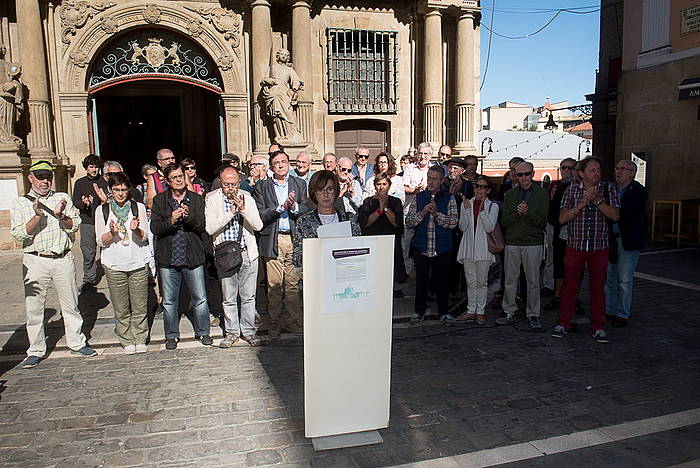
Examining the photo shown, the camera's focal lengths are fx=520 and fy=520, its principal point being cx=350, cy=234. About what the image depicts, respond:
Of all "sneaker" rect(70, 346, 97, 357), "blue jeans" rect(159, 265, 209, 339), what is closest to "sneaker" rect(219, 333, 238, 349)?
"blue jeans" rect(159, 265, 209, 339)

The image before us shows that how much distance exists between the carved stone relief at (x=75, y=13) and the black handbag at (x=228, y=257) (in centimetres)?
1002

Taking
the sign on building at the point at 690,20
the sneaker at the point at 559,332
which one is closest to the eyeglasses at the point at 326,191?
the sneaker at the point at 559,332

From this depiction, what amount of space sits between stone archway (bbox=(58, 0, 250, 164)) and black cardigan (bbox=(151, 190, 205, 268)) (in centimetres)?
872

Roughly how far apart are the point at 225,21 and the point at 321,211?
10.4 meters

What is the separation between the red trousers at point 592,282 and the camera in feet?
19.5

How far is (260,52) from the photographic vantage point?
43.0 feet

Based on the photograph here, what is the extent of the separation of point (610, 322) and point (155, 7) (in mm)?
12224

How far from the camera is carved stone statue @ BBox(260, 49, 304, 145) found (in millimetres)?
12719

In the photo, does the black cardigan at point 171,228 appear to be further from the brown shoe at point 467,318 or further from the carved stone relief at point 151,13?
the carved stone relief at point 151,13

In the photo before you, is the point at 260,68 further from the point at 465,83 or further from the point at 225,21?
the point at 465,83

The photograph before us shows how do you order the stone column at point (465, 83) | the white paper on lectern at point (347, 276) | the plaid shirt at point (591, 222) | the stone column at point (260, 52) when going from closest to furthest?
the white paper on lectern at point (347, 276), the plaid shirt at point (591, 222), the stone column at point (260, 52), the stone column at point (465, 83)

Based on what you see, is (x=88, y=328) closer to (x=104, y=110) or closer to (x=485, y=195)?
(x=485, y=195)

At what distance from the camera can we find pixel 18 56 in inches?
486

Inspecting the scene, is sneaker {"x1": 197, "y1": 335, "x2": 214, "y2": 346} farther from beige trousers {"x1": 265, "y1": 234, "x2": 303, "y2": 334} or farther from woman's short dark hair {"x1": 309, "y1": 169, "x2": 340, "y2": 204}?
woman's short dark hair {"x1": 309, "y1": 169, "x2": 340, "y2": 204}
